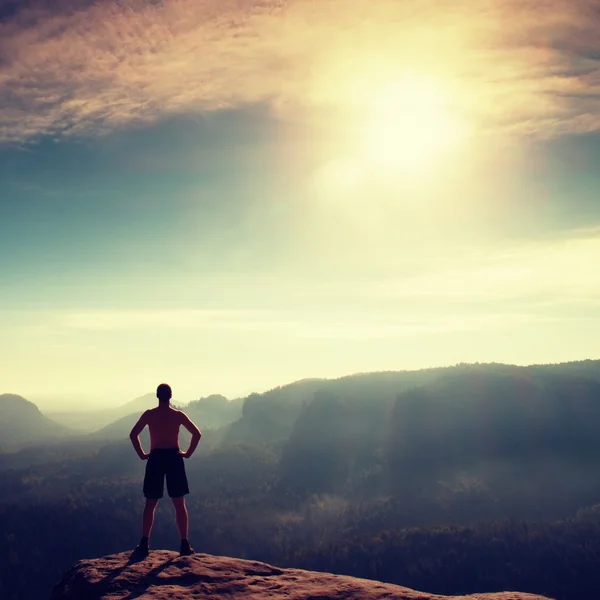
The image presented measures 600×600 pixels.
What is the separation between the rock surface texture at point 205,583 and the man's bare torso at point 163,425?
3.15 metres

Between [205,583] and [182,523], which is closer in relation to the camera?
[205,583]

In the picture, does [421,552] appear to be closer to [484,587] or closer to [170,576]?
[484,587]

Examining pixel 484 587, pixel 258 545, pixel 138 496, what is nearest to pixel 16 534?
pixel 138 496

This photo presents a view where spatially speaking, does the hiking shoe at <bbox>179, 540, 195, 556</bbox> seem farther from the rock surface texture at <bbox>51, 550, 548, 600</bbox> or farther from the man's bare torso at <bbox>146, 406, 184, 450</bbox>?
the man's bare torso at <bbox>146, 406, 184, 450</bbox>

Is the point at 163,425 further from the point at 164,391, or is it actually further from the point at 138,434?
the point at 164,391

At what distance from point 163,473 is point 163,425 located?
1.43m

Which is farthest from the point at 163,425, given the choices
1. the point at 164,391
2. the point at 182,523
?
the point at 182,523

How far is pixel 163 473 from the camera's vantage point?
15609mm

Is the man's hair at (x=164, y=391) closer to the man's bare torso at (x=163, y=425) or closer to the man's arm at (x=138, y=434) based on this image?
the man's bare torso at (x=163, y=425)

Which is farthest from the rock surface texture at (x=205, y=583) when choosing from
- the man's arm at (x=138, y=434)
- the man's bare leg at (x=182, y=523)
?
the man's arm at (x=138, y=434)

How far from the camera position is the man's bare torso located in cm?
1541

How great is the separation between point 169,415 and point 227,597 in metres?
5.15

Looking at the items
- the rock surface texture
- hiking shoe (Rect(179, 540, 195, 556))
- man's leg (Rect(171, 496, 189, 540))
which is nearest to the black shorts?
man's leg (Rect(171, 496, 189, 540))

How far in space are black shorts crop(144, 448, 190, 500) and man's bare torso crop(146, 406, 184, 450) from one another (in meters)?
0.23
